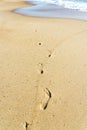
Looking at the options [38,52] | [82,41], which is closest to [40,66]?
[38,52]

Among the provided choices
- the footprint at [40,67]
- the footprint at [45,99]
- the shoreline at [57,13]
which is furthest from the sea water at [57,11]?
the footprint at [45,99]

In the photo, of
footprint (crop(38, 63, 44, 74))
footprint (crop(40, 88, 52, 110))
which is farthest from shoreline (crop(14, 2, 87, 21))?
footprint (crop(40, 88, 52, 110))

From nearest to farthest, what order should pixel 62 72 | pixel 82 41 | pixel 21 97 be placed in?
pixel 21 97, pixel 62 72, pixel 82 41

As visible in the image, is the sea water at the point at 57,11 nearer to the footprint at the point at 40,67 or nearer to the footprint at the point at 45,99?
the footprint at the point at 40,67

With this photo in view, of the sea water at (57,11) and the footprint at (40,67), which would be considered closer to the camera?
the footprint at (40,67)

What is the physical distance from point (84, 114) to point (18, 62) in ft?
7.92

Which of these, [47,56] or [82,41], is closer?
[47,56]

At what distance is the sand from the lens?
388cm

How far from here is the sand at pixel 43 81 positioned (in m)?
3.88

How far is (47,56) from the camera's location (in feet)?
20.9

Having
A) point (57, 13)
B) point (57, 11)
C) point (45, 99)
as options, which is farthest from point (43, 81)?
point (57, 11)

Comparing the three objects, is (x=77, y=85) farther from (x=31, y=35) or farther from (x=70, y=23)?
(x=70, y=23)

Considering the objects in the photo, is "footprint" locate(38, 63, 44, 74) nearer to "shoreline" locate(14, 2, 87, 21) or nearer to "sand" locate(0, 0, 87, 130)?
"sand" locate(0, 0, 87, 130)

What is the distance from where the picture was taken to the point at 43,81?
16.5ft
